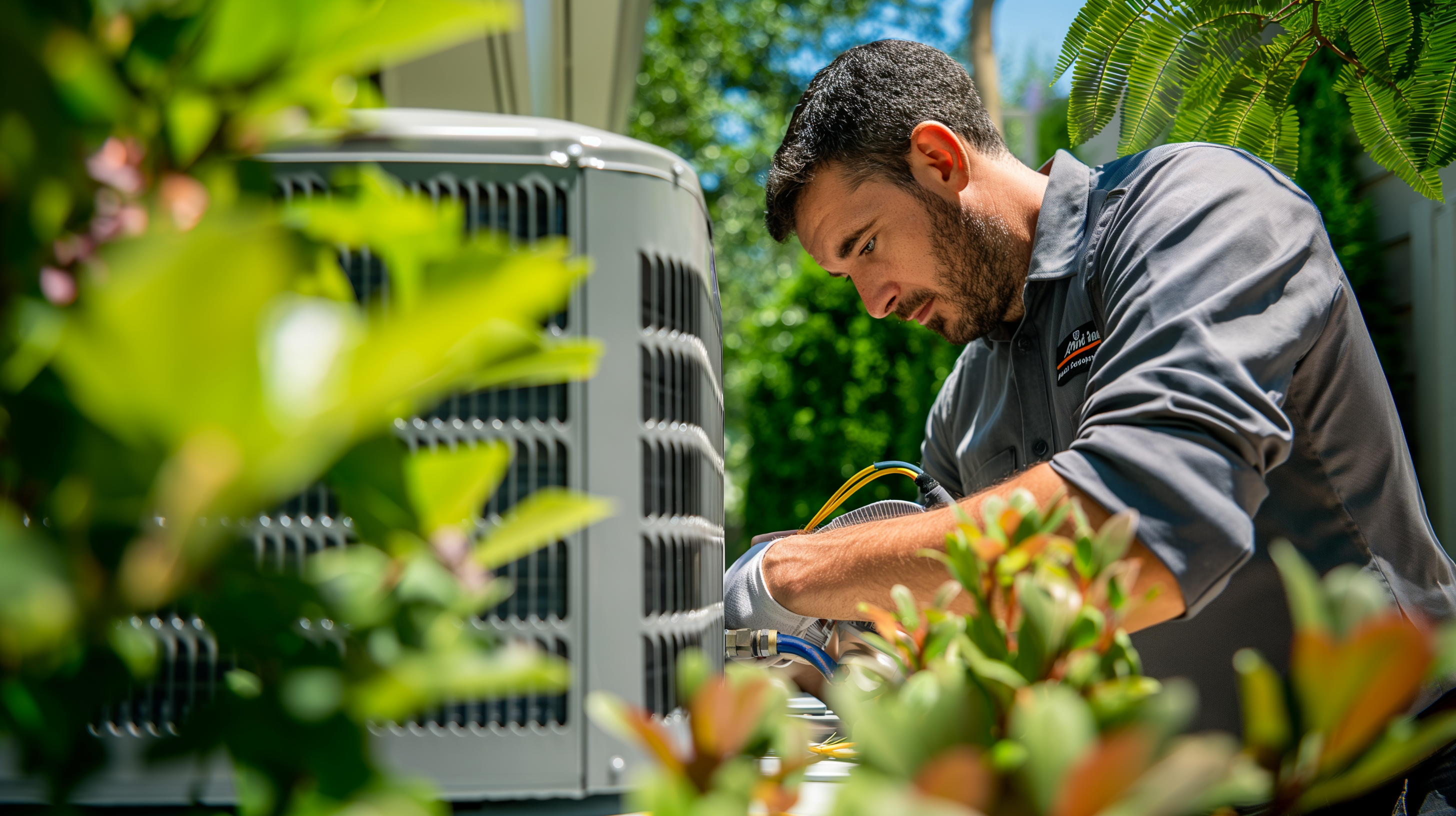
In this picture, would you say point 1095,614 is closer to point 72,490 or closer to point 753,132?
point 72,490

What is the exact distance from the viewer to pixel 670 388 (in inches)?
21.5

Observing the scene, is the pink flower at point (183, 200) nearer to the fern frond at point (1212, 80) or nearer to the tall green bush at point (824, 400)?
the fern frond at point (1212, 80)

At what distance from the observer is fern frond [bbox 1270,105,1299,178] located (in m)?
2.05

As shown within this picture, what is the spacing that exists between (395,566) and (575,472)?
253mm

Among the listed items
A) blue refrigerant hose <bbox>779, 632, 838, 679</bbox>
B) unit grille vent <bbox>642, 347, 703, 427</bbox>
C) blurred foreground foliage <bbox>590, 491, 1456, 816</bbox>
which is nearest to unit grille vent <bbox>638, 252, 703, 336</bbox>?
unit grille vent <bbox>642, 347, 703, 427</bbox>

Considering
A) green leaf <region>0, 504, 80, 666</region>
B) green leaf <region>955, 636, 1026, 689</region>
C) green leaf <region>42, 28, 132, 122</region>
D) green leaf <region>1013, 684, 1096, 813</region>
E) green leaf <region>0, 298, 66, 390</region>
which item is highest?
green leaf <region>42, 28, 132, 122</region>

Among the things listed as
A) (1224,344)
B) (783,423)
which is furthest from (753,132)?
(1224,344)

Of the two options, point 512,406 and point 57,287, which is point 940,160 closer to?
point 512,406

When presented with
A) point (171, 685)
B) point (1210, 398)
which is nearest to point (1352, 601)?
point (171, 685)

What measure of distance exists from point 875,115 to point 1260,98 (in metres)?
1.02

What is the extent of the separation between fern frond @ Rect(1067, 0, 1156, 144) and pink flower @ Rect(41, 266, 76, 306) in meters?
2.21

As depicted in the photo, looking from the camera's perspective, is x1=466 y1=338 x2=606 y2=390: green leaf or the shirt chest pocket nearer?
x1=466 y1=338 x2=606 y2=390: green leaf

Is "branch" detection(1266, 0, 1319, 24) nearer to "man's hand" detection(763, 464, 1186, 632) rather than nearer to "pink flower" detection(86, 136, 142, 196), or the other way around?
"man's hand" detection(763, 464, 1186, 632)

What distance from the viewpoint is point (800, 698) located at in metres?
1.27
